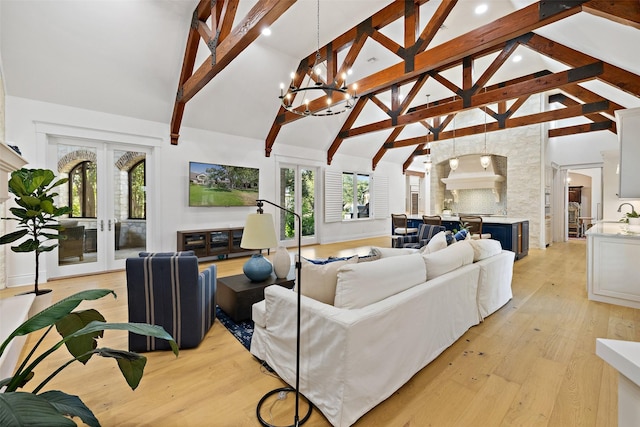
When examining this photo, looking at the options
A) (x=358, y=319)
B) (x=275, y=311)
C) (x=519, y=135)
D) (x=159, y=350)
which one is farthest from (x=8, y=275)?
(x=519, y=135)

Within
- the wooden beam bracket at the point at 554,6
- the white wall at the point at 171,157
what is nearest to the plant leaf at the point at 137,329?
the wooden beam bracket at the point at 554,6

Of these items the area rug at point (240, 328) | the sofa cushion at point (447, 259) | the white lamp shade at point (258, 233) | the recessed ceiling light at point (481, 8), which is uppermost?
the recessed ceiling light at point (481, 8)

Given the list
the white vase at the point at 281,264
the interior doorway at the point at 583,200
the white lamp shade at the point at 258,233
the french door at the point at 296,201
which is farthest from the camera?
the interior doorway at the point at 583,200

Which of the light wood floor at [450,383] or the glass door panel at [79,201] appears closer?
the light wood floor at [450,383]

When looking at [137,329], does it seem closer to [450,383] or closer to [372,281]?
[372,281]

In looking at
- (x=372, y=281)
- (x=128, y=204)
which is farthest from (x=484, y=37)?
(x=128, y=204)

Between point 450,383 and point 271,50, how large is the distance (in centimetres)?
561

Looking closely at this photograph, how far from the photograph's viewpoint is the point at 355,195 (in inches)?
A: 364

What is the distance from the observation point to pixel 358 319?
1.52 meters

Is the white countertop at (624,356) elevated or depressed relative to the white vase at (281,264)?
elevated

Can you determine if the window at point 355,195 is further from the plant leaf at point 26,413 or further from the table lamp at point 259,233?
the plant leaf at point 26,413

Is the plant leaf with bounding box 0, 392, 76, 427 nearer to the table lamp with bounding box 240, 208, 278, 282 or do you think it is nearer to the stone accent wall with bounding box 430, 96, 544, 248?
the table lamp with bounding box 240, 208, 278, 282

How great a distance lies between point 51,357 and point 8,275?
2.89m

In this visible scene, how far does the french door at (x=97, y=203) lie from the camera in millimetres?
4566
